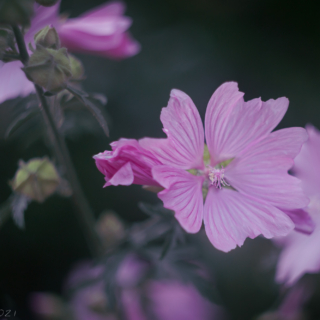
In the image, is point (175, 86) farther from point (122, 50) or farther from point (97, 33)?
point (97, 33)

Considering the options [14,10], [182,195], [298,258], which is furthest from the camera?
A: [298,258]

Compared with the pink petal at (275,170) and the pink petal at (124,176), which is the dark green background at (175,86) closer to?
the pink petal at (275,170)

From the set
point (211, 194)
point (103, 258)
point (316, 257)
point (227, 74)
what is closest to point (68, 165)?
point (103, 258)

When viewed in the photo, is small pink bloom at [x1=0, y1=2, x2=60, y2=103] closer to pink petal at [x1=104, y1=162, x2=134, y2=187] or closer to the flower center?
pink petal at [x1=104, y1=162, x2=134, y2=187]

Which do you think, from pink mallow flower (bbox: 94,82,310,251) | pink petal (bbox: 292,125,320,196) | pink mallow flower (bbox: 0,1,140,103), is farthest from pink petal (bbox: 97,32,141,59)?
pink petal (bbox: 292,125,320,196)

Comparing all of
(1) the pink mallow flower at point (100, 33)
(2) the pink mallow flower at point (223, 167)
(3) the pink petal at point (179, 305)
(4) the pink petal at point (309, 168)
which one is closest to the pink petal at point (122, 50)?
(1) the pink mallow flower at point (100, 33)

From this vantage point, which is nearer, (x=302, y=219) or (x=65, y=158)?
(x=302, y=219)

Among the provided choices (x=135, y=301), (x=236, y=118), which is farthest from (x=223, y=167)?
(x=135, y=301)

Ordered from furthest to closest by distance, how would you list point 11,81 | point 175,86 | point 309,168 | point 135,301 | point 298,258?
point 175,86 → point 135,301 → point 309,168 → point 298,258 → point 11,81
